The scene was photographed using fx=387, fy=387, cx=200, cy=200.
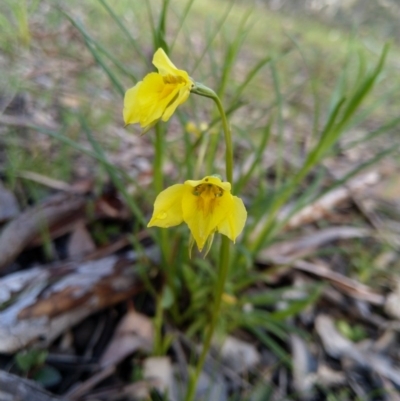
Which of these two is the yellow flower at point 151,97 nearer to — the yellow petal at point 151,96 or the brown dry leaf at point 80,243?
the yellow petal at point 151,96

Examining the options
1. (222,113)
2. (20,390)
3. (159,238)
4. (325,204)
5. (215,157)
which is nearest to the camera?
(222,113)

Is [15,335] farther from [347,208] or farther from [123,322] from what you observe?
[347,208]

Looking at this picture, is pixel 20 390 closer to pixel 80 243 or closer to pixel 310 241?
pixel 80 243

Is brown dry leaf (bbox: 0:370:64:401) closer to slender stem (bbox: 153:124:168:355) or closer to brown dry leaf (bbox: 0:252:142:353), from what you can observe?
brown dry leaf (bbox: 0:252:142:353)

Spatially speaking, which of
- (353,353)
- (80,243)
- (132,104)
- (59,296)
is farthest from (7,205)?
(353,353)

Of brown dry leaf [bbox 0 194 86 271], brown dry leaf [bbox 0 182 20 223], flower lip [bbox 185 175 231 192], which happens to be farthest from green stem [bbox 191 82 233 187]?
brown dry leaf [bbox 0 182 20 223]
